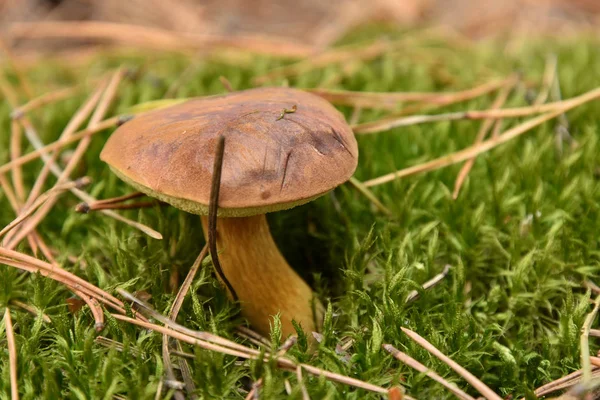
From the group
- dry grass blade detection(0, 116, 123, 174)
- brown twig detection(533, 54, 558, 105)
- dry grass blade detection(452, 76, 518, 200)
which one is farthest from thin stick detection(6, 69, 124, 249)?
brown twig detection(533, 54, 558, 105)

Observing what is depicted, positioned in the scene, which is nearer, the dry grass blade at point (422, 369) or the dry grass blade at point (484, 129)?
the dry grass blade at point (422, 369)

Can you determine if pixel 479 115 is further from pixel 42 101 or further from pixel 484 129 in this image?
pixel 42 101

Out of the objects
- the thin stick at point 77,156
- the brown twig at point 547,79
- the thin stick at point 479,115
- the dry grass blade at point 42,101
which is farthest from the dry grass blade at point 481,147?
the dry grass blade at point 42,101

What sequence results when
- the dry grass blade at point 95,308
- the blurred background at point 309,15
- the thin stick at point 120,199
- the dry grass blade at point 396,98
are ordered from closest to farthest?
the dry grass blade at point 95,308
the thin stick at point 120,199
the dry grass blade at point 396,98
the blurred background at point 309,15

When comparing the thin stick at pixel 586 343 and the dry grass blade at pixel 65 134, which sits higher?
the dry grass blade at pixel 65 134

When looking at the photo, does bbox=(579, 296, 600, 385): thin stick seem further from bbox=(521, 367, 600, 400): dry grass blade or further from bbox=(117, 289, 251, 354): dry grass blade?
bbox=(117, 289, 251, 354): dry grass blade

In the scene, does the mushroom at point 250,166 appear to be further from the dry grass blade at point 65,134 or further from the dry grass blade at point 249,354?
the dry grass blade at point 65,134
